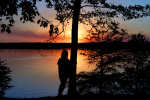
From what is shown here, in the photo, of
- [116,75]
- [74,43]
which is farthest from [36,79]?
[74,43]

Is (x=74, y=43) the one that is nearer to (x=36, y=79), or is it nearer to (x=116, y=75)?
(x=116, y=75)

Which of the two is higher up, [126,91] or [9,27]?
[9,27]

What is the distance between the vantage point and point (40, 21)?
8.20 meters

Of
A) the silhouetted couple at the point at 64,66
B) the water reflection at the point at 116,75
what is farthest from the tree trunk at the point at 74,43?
the water reflection at the point at 116,75

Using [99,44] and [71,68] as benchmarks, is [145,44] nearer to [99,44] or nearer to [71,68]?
[99,44]

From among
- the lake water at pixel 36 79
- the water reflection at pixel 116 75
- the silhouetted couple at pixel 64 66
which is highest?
the silhouetted couple at pixel 64 66

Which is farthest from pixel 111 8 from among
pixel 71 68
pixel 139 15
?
pixel 71 68

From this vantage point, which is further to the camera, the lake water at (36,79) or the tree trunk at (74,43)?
the lake water at (36,79)

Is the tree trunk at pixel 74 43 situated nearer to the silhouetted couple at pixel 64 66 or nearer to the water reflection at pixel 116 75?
the silhouetted couple at pixel 64 66

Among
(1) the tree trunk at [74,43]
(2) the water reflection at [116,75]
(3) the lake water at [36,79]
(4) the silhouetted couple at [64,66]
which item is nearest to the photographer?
(4) the silhouetted couple at [64,66]

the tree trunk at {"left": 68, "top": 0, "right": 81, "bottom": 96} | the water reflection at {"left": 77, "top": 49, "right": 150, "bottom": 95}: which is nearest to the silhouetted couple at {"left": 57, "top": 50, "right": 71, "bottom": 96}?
the tree trunk at {"left": 68, "top": 0, "right": 81, "bottom": 96}

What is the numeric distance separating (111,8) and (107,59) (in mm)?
3710

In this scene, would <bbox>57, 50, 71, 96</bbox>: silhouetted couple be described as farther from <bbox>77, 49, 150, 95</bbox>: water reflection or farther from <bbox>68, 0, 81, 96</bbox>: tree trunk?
<bbox>77, 49, 150, 95</bbox>: water reflection

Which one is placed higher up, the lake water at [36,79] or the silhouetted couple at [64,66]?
the silhouetted couple at [64,66]
